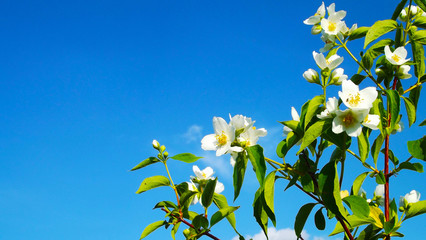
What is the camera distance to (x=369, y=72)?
185 centimetres

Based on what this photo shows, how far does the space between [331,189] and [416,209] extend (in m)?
0.56

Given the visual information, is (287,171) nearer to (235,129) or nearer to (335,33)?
(235,129)

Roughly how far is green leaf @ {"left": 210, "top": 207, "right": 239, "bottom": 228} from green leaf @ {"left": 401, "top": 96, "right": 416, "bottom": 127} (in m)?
0.90

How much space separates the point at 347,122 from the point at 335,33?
2.41 ft

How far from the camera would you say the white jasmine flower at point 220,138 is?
146cm

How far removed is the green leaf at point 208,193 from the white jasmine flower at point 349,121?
0.56m

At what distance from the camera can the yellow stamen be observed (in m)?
1.39

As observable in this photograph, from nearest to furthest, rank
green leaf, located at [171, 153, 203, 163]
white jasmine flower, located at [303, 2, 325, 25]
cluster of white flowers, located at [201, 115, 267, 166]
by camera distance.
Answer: cluster of white flowers, located at [201, 115, 267, 166], green leaf, located at [171, 153, 203, 163], white jasmine flower, located at [303, 2, 325, 25]

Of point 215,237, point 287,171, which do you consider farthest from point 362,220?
point 215,237

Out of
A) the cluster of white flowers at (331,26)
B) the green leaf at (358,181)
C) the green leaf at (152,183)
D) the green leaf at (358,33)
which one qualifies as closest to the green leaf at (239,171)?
the green leaf at (152,183)

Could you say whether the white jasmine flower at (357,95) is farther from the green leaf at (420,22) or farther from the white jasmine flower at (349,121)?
the green leaf at (420,22)

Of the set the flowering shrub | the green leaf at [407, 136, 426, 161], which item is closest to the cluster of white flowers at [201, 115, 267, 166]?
the flowering shrub

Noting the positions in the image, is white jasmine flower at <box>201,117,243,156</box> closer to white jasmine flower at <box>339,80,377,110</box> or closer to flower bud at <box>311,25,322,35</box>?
white jasmine flower at <box>339,80,377,110</box>

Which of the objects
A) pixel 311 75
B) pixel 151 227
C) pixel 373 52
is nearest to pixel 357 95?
pixel 311 75
